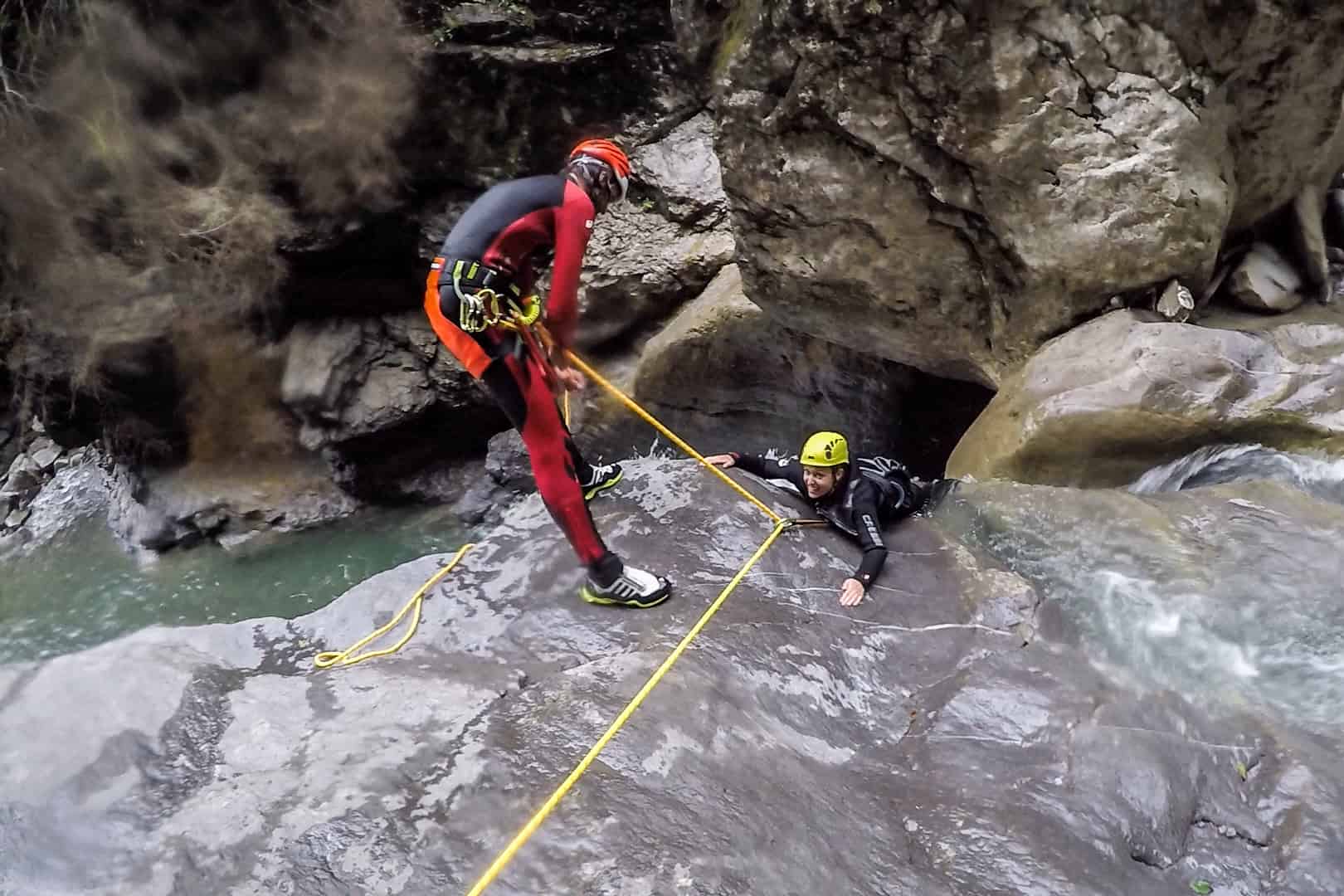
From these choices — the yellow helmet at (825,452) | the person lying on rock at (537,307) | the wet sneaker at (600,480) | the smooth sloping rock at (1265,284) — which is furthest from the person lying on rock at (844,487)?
the smooth sloping rock at (1265,284)

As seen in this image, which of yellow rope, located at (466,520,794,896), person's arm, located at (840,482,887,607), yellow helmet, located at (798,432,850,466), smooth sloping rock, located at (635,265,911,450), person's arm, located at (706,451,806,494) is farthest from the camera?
Answer: smooth sloping rock, located at (635,265,911,450)

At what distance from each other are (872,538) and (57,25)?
32.4ft

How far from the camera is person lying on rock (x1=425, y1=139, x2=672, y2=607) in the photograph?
323 centimetres

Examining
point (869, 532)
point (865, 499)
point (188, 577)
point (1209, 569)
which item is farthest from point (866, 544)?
point (188, 577)

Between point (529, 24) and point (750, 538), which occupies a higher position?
point (529, 24)

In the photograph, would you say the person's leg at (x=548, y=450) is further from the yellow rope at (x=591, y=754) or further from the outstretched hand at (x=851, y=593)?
the outstretched hand at (x=851, y=593)

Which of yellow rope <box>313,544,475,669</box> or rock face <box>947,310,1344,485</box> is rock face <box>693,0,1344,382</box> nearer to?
rock face <box>947,310,1344,485</box>

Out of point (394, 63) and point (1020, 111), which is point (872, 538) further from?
point (394, 63)

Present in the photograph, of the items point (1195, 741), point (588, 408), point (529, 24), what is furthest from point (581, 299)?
point (1195, 741)

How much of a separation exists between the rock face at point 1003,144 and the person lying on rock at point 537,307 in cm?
206

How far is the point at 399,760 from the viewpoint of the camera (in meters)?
2.50

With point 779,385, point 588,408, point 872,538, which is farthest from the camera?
point 588,408

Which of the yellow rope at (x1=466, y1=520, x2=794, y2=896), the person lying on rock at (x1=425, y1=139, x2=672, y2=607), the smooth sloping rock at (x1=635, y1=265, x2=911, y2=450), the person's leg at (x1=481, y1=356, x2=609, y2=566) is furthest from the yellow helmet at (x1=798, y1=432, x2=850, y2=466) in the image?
the smooth sloping rock at (x1=635, y1=265, x2=911, y2=450)

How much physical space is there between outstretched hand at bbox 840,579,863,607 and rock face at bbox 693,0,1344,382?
7.41 feet
